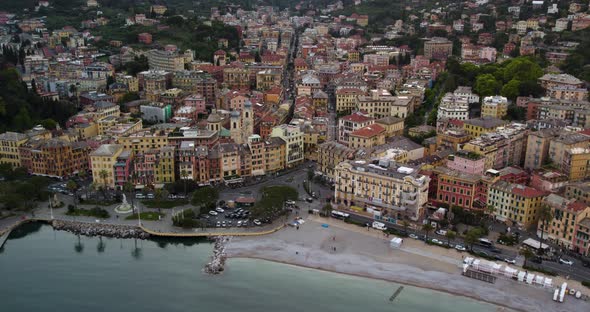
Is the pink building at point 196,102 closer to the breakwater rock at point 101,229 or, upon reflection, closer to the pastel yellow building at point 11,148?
the pastel yellow building at point 11,148

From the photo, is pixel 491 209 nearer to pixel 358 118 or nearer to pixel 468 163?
pixel 468 163

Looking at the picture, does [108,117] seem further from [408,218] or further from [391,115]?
[408,218]

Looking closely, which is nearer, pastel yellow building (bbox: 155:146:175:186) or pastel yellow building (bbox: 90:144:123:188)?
pastel yellow building (bbox: 90:144:123:188)

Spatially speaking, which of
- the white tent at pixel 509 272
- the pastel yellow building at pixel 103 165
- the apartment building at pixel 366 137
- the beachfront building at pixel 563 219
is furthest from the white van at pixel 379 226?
the pastel yellow building at pixel 103 165

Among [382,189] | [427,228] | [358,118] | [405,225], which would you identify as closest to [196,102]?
[358,118]

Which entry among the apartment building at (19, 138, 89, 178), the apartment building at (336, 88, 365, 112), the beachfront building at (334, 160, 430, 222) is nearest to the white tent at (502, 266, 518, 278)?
the beachfront building at (334, 160, 430, 222)

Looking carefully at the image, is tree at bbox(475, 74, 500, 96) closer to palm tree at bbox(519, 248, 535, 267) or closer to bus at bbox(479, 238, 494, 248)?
bus at bbox(479, 238, 494, 248)
